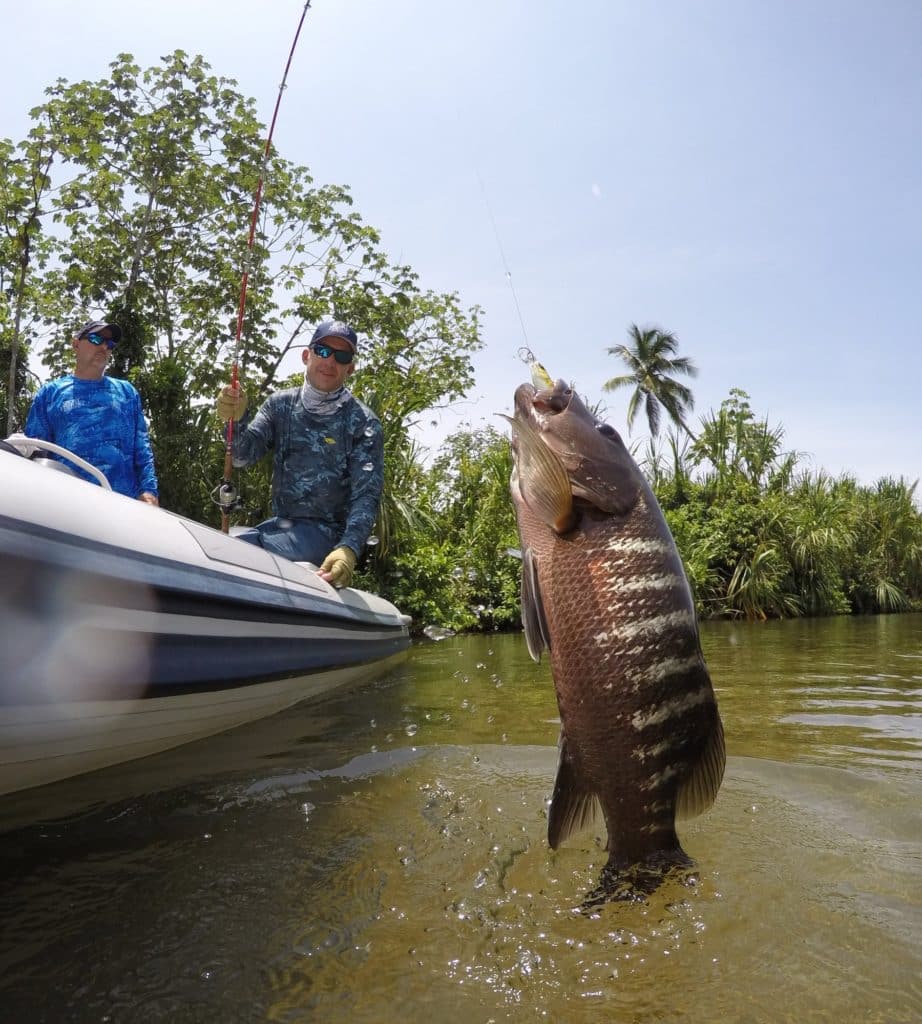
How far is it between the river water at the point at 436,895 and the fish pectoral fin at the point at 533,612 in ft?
2.24

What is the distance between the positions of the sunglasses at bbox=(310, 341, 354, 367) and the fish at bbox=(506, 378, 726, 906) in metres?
3.11

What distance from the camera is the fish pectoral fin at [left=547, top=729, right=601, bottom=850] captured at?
1980mm

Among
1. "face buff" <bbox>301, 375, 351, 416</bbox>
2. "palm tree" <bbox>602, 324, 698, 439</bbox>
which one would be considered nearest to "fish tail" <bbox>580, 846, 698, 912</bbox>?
"face buff" <bbox>301, 375, 351, 416</bbox>

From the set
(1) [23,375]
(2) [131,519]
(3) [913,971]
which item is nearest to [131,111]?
(1) [23,375]

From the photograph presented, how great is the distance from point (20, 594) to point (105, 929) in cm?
91

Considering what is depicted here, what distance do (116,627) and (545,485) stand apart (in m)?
1.53

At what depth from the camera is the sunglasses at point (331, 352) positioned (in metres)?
4.88

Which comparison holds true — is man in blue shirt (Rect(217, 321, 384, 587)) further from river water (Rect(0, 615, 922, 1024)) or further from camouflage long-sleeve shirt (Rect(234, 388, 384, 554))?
river water (Rect(0, 615, 922, 1024))

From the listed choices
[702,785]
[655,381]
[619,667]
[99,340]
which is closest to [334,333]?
[99,340]

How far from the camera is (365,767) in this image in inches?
132

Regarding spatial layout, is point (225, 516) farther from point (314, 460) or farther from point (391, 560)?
point (391, 560)

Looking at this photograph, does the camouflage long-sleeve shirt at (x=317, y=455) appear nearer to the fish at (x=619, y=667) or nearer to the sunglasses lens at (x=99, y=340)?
the sunglasses lens at (x=99, y=340)

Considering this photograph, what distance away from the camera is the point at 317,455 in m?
5.09

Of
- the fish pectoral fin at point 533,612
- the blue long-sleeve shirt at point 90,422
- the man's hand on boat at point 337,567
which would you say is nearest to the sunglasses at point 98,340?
the blue long-sleeve shirt at point 90,422
